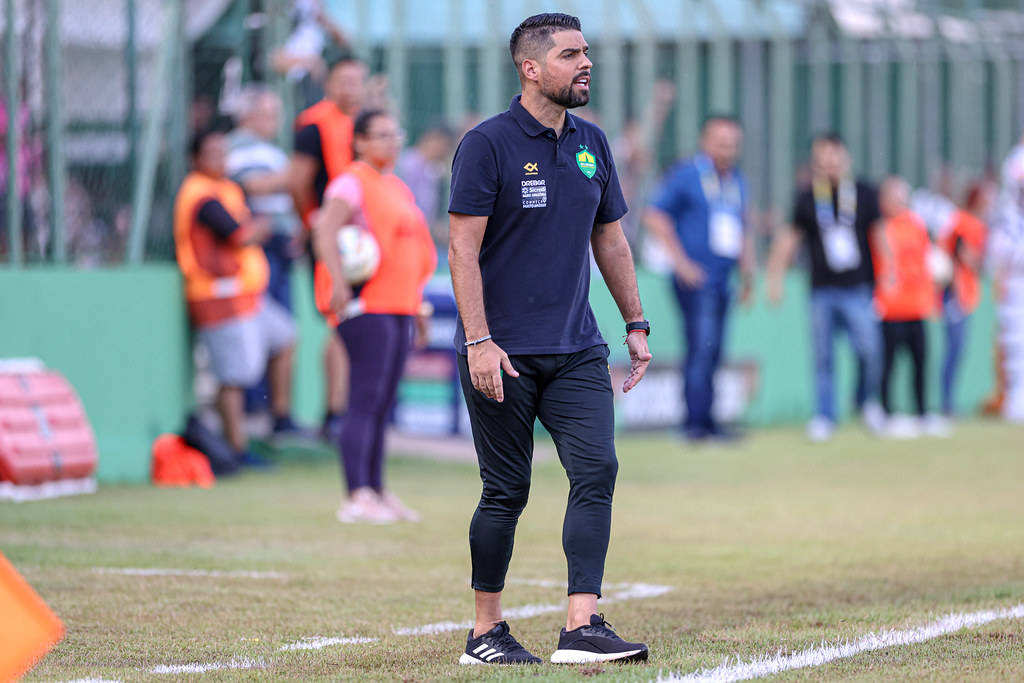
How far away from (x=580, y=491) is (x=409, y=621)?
39.9 inches

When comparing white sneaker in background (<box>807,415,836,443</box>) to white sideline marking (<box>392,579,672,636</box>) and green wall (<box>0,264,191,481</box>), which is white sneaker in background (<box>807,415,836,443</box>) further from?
white sideline marking (<box>392,579,672,636</box>)

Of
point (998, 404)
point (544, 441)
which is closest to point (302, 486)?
point (544, 441)

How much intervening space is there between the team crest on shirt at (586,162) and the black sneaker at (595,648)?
1357 mm

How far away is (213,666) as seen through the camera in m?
4.61

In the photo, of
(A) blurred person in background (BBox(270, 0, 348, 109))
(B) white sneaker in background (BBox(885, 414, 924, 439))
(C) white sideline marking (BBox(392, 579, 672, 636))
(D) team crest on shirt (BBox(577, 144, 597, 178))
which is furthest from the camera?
(B) white sneaker in background (BBox(885, 414, 924, 439))

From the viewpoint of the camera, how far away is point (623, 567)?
269 inches

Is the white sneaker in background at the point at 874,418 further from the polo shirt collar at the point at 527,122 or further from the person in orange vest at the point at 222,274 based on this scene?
Answer: the polo shirt collar at the point at 527,122

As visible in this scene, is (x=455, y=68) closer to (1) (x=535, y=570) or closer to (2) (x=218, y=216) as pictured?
(2) (x=218, y=216)

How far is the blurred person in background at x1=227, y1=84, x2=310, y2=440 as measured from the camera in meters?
11.1

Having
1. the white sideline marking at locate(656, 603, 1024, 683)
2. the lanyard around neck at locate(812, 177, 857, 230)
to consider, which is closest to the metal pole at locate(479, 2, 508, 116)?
the lanyard around neck at locate(812, 177, 857, 230)

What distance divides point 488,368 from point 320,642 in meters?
1.07

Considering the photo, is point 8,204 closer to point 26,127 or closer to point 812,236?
point 26,127

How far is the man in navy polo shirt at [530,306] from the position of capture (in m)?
4.74

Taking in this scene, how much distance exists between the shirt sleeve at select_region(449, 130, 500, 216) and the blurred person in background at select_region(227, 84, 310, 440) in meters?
6.38
